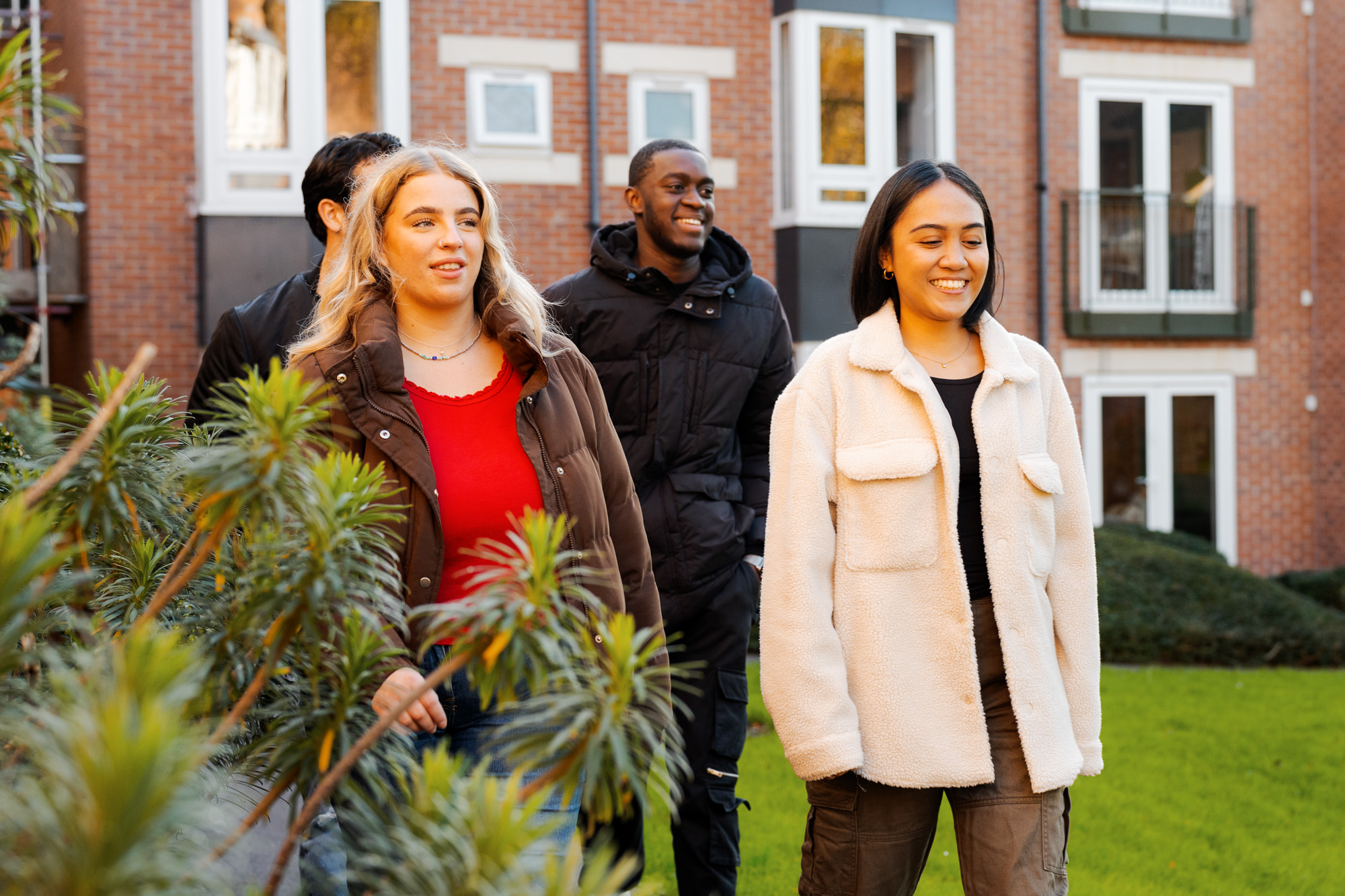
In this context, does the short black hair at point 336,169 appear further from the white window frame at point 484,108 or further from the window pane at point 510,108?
the window pane at point 510,108

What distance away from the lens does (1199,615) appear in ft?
38.1

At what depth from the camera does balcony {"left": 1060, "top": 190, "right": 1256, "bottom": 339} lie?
47.8ft

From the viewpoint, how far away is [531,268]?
1249 cm

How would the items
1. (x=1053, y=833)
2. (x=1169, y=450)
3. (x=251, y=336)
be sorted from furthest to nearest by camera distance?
(x=1169, y=450), (x=251, y=336), (x=1053, y=833)

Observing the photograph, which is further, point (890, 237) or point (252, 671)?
point (890, 237)

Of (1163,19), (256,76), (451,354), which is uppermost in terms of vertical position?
(1163,19)

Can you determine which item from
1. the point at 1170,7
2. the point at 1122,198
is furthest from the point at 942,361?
the point at 1170,7

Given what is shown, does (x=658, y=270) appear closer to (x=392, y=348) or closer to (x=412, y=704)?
(x=392, y=348)

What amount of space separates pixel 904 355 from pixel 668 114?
33.6 feet

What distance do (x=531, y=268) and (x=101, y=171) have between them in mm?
3814

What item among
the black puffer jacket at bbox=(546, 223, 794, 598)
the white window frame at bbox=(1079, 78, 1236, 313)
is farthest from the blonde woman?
the white window frame at bbox=(1079, 78, 1236, 313)

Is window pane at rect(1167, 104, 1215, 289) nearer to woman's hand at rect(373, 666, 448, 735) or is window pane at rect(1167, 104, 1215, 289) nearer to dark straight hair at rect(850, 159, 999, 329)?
dark straight hair at rect(850, 159, 999, 329)

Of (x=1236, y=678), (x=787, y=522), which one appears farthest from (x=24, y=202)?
(x=1236, y=678)

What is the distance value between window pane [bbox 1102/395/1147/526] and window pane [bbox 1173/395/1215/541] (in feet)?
1.46
